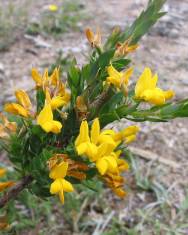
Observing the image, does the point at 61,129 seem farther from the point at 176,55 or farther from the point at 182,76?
the point at 176,55

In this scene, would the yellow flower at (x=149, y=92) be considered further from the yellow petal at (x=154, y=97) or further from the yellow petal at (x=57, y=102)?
the yellow petal at (x=57, y=102)

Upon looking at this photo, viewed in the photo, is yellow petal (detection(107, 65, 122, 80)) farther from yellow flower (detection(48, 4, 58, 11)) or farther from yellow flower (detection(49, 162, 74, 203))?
yellow flower (detection(48, 4, 58, 11))

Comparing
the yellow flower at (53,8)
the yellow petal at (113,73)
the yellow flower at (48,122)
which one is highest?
the yellow petal at (113,73)

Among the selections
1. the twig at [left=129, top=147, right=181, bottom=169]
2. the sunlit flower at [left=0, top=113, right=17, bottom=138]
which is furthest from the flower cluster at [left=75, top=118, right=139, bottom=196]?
the twig at [left=129, top=147, right=181, bottom=169]

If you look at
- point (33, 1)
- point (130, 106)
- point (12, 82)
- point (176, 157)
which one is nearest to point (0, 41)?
point (12, 82)

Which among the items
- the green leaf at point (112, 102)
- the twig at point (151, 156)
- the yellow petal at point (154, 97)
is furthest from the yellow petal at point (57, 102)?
the twig at point (151, 156)

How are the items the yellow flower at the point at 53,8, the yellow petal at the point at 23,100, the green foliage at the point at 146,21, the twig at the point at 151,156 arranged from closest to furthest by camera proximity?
the yellow petal at the point at 23,100
the green foliage at the point at 146,21
the twig at the point at 151,156
the yellow flower at the point at 53,8
